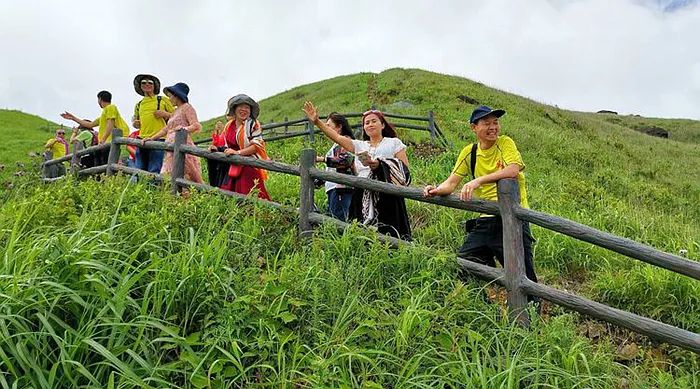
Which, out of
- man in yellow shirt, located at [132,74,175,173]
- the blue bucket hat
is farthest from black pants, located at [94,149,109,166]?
the blue bucket hat

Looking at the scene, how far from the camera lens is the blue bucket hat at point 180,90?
251 inches

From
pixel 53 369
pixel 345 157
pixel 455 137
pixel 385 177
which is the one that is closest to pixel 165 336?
pixel 53 369

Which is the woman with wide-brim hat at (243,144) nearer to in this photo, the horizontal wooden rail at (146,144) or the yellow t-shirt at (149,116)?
the horizontal wooden rail at (146,144)

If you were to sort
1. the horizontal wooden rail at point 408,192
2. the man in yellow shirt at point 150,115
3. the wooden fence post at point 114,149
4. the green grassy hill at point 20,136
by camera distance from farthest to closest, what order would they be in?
the green grassy hill at point 20,136
the wooden fence post at point 114,149
the man in yellow shirt at point 150,115
the horizontal wooden rail at point 408,192

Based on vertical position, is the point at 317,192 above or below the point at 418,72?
below

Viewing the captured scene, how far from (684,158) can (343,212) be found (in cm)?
2050

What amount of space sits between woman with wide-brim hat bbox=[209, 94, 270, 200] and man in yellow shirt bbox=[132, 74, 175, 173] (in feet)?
5.11

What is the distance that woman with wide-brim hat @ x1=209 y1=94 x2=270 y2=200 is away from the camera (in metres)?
5.73

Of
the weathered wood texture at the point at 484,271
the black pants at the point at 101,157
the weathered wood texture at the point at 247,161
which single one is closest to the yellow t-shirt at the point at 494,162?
the weathered wood texture at the point at 484,271

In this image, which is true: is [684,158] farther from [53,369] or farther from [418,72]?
[53,369]

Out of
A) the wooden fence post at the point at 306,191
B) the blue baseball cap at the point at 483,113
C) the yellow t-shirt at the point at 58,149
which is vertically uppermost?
the blue baseball cap at the point at 483,113

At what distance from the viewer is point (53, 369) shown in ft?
8.41

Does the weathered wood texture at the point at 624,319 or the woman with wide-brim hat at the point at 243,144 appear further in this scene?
the woman with wide-brim hat at the point at 243,144

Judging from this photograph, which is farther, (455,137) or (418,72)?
(418,72)
